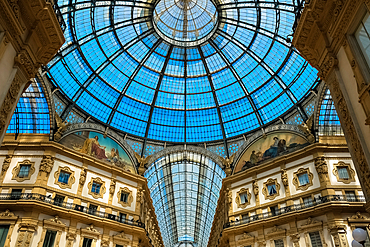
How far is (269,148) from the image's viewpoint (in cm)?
3234

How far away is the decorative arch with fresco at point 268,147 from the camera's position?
30078mm

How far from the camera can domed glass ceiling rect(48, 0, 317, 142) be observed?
31312 mm

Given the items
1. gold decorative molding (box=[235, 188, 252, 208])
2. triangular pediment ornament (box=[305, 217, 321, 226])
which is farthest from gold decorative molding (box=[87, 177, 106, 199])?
triangular pediment ornament (box=[305, 217, 321, 226])

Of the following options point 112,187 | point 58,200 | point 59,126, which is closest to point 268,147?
point 112,187

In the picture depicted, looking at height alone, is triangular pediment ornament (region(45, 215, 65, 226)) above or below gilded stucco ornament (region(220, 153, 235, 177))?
below

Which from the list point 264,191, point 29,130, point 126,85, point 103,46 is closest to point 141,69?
point 126,85

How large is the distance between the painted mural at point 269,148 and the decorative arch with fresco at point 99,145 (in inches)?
579

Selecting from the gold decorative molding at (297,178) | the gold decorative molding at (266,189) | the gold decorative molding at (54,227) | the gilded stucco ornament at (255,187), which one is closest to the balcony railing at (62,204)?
the gold decorative molding at (54,227)

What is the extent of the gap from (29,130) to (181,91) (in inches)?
832

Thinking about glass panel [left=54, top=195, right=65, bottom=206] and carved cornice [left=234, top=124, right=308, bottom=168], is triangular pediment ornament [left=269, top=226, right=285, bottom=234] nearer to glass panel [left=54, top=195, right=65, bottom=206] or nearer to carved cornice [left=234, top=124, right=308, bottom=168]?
carved cornice [left=234, top=124, right=308, bottom=168]

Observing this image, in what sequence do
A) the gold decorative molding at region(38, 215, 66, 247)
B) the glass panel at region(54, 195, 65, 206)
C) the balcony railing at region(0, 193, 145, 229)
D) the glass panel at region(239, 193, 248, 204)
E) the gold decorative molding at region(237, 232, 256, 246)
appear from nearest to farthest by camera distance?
1. the gold decorative molding at region(38, 215, 66, 247)
2. the balcony railing at region(0, 193, 145, 229)
3. the glass panel at region(54, 195, 65, 206)
4. the gold decorative molding at region(237, 232, 256, 246)
5. the glass panel at region(239, 193, 248, 204)

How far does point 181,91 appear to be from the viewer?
40.7 meters

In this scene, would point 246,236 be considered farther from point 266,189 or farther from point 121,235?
point 121,235

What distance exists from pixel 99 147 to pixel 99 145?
1.00 ft
